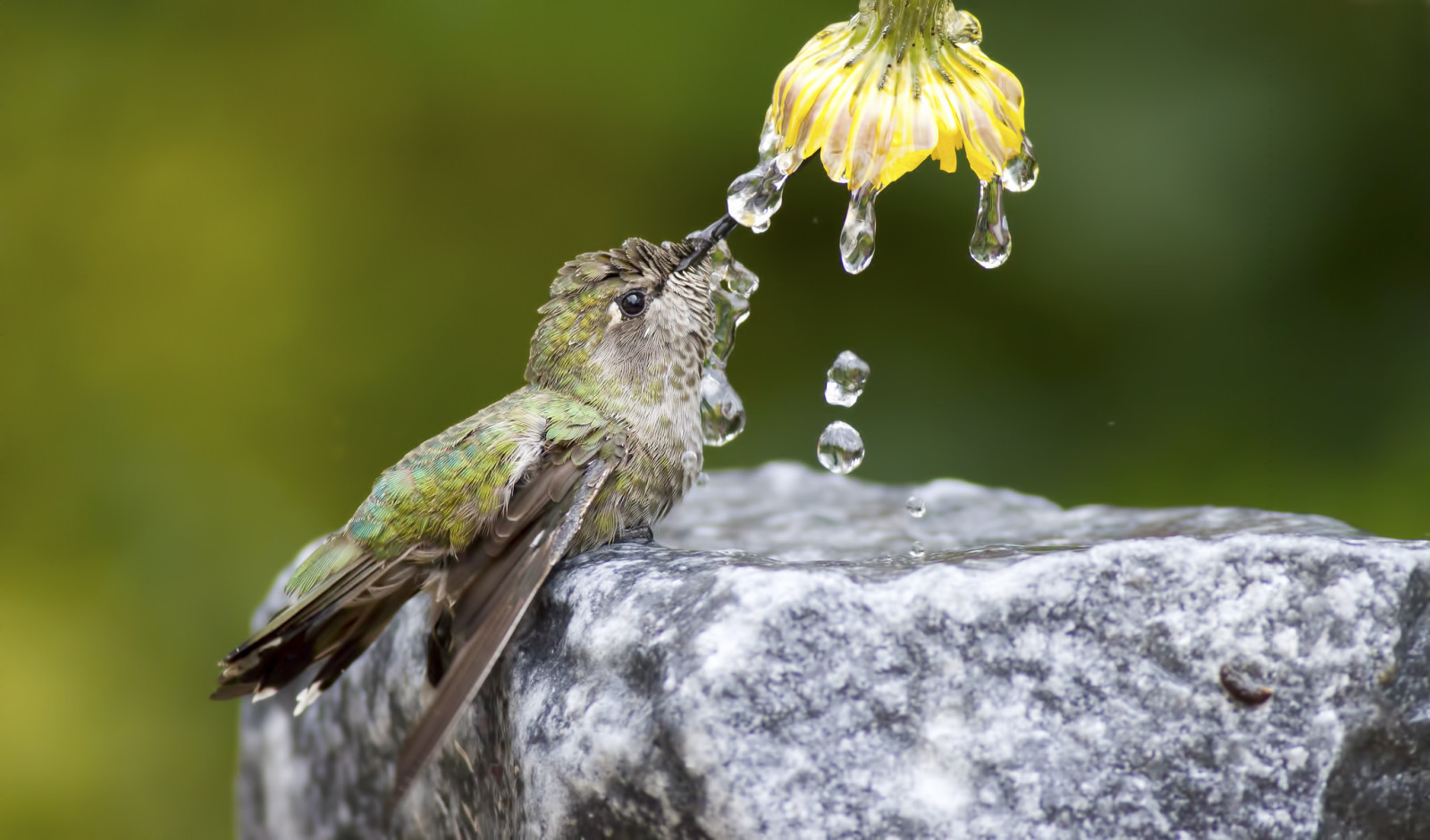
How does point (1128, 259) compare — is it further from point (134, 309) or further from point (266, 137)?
point (134, 309)

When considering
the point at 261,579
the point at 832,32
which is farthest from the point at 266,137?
the point at 832,32

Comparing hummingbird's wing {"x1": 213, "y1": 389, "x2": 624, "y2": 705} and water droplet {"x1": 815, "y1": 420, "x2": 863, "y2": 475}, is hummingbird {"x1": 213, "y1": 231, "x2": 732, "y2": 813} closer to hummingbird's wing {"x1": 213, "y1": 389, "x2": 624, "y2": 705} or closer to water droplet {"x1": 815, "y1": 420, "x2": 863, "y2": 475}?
hummingbird's wing {"x1": 213, "y1": 389, "x2": 624, "y2": 705}

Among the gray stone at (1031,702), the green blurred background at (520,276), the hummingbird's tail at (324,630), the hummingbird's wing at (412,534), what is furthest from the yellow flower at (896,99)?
the green blurred background at (520,276)

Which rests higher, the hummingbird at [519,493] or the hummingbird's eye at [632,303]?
the hummingbird's eye at [632,303]

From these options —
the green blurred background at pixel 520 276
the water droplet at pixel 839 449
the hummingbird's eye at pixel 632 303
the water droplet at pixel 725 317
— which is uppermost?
the green blurred background at pixel 520 276

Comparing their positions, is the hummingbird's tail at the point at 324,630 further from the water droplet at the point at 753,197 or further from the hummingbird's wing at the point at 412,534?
the water droplet at the point at 753,197

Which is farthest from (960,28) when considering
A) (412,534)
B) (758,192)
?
(412,534)

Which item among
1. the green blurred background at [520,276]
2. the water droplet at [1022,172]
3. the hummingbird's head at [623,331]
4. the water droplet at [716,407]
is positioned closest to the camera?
the water droplet at [1022,172]
